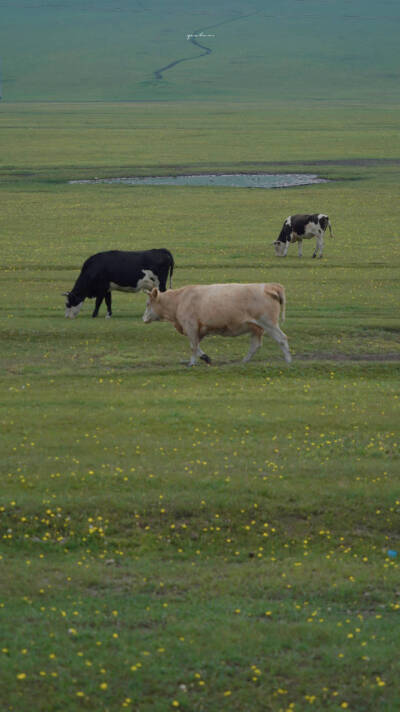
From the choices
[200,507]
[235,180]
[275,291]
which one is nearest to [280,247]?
[275,291]

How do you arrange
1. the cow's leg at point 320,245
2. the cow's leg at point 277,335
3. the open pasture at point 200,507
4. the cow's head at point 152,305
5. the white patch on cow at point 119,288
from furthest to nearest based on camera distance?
the cow's leg at point 320,245 < the white patch on cow at point 119,288 < the cow's head at point 152,305 < the cow's leg at point 277,335 < the open pasture at point 200,507

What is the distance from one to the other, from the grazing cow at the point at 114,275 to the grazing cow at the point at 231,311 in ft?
18.2

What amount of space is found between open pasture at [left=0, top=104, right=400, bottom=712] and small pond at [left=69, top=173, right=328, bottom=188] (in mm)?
36583

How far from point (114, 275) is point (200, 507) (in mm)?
15014

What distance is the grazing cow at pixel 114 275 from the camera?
2827 cm

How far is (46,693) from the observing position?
32.5ft

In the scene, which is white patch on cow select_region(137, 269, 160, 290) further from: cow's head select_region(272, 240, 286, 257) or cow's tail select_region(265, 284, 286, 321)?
cow's head select_region(272, 240, 286, 257)

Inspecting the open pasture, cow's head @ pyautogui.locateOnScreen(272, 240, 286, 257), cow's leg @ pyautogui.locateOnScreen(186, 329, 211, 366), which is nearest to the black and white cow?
cow's head @ pyautogui.locateOnScreen(272, 240, 286, 257)

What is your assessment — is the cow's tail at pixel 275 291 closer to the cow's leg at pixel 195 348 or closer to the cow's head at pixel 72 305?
the cow's leg at pixel 195 348

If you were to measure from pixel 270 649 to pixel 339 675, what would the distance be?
→ 0.84m

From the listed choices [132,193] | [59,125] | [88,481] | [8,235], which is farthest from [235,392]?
[59,125]

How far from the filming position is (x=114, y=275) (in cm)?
2833

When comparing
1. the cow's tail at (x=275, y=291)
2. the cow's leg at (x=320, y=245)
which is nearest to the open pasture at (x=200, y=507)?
the cow's tail at (x=275, y=291)

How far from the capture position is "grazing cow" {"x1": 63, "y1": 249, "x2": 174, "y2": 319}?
92.7 ft
